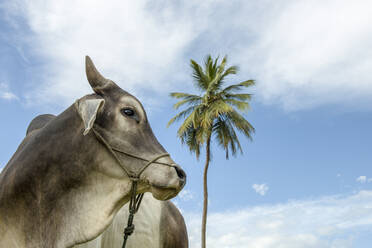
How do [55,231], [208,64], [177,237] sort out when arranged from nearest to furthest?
1. [55,231]
2. [177,237]
3. [208,64]

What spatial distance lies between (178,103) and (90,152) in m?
19.5

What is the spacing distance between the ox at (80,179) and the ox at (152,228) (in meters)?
1.12

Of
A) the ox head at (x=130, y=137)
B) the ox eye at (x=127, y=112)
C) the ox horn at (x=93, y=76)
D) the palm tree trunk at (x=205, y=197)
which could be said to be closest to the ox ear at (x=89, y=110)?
the ox head at (x=130, y=137)

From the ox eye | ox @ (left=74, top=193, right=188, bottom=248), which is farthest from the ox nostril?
ox @ (left=74, top=193, right=188, bottom=248)

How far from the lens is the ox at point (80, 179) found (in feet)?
10.7

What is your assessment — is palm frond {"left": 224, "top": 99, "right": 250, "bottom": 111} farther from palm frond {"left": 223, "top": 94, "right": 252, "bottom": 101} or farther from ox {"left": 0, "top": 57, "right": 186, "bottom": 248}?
ox {"left": 0, "top": 57, "right": 186, "bottom": 248}

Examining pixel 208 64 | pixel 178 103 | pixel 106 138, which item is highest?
pixel 208 64

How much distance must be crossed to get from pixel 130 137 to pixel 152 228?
183 centimetres

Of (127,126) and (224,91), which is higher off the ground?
(224,91)

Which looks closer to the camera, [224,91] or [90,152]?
[90,152]

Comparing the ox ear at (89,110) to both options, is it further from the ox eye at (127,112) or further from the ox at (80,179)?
the ox eye at (127,112)

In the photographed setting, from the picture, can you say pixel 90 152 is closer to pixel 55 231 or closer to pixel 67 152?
pixel 67 152

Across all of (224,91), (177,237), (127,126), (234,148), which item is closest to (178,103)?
(224,91)

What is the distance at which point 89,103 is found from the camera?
3.40m
